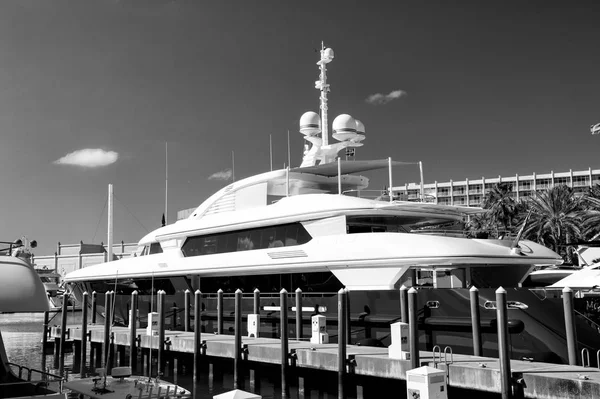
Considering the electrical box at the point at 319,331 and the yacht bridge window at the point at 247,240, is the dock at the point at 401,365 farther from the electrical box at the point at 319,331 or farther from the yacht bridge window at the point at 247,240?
the yacht bridge window at the point at 247,240

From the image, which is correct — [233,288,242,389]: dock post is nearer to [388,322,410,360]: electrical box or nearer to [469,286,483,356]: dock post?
[388,322,410,360]: electrical box

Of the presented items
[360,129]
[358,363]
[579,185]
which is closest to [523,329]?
[358,363]

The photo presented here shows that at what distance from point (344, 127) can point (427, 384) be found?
13416 mm

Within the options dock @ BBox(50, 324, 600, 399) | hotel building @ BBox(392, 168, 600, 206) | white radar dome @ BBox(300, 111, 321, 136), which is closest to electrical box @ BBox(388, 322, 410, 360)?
dock @ BBox(50, 324, 600, 399)

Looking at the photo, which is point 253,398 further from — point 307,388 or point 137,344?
point 137,344

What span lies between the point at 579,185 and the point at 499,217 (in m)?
61.5

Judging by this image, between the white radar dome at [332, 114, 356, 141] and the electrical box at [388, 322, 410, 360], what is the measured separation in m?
10.5

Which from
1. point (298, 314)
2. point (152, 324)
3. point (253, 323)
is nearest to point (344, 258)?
point (298, 314)

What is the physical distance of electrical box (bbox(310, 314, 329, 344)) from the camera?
14.6 metres

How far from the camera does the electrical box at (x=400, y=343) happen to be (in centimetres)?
1151

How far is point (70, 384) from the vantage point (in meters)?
11.1

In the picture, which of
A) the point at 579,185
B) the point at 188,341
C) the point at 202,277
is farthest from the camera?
the point at 579,185

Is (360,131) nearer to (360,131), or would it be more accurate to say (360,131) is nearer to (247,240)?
(360,131)

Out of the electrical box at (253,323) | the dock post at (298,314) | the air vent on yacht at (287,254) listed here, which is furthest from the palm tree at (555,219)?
the dock post at (298,314)
